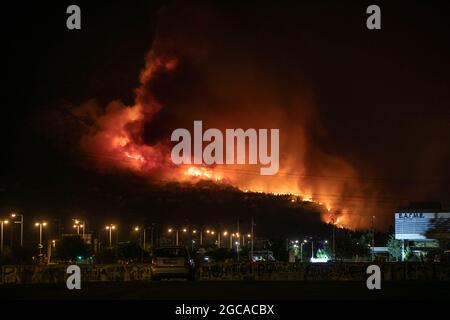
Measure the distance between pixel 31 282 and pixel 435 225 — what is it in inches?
4007

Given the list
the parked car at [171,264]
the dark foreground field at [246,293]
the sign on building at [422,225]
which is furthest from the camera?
the sign on building at [422,225]

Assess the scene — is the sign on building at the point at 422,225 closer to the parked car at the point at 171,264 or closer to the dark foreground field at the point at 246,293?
the parked car at the point at 171,264

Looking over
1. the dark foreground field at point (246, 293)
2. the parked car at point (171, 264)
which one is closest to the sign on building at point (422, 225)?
the parked car at point (171, 264)

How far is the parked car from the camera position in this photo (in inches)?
1399

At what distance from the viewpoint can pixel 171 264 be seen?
116 ft

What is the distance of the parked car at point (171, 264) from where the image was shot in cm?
3553

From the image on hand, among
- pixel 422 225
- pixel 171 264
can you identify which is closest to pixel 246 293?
pixel 171 264

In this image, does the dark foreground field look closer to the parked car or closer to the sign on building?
the parked car

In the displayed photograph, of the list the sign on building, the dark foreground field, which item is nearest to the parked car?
the dark foreground field

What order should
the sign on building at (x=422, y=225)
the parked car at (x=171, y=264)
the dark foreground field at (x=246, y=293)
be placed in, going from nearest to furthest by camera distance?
the dark foreground field at (x=246, y=293), the parked car at (x=171, y=264), the sign on building at (x=422, y=225)

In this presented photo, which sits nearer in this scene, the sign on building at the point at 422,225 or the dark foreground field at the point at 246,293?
the dark foreground field at the point at 246,293
